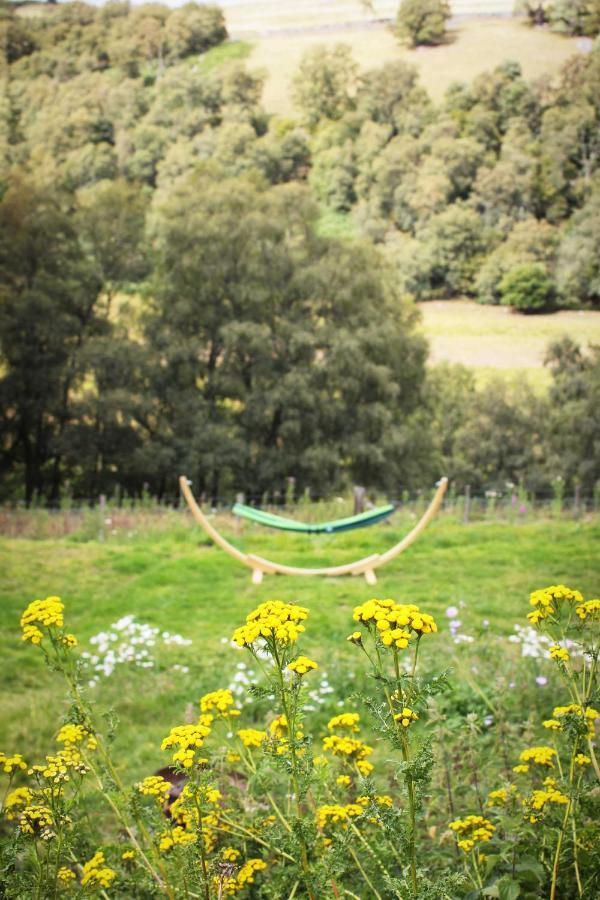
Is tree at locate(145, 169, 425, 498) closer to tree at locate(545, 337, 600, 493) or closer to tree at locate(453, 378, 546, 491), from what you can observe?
tree at locate(453, 378, 546, 491)

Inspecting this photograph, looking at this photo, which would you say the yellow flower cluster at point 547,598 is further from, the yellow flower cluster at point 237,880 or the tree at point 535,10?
the tree at point 535,10

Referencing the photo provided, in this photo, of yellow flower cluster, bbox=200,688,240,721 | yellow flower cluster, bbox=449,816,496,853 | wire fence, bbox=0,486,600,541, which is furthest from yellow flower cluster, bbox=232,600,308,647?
wire fence, bbox=0,486,600,541

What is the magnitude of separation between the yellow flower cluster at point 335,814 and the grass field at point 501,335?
5154 mm

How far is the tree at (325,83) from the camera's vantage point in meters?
6.90

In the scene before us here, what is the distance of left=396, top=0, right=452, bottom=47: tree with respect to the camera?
21.4 feet

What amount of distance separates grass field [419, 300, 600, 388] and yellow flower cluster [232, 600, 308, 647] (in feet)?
17.6

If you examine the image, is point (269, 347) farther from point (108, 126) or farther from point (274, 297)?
point (108, 126)

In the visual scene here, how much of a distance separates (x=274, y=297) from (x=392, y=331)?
1.23 meters

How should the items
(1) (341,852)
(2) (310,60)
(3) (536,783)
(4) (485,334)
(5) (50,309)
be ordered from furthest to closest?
(5) (50,309) → (2) (310,60) → (4) (485,334) → (3) (536,783) → (1) (341,852)

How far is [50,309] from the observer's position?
748 centimetres

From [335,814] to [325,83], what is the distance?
6642 millimetres

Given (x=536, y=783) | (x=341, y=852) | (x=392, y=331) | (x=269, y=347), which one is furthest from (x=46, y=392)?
(x=341, y=852)

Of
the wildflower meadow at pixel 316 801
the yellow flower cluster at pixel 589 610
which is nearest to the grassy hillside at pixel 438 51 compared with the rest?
the wildflower meadow at pixel 316 801

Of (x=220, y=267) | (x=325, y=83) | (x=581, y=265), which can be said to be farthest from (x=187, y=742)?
(x=220, y=267)
